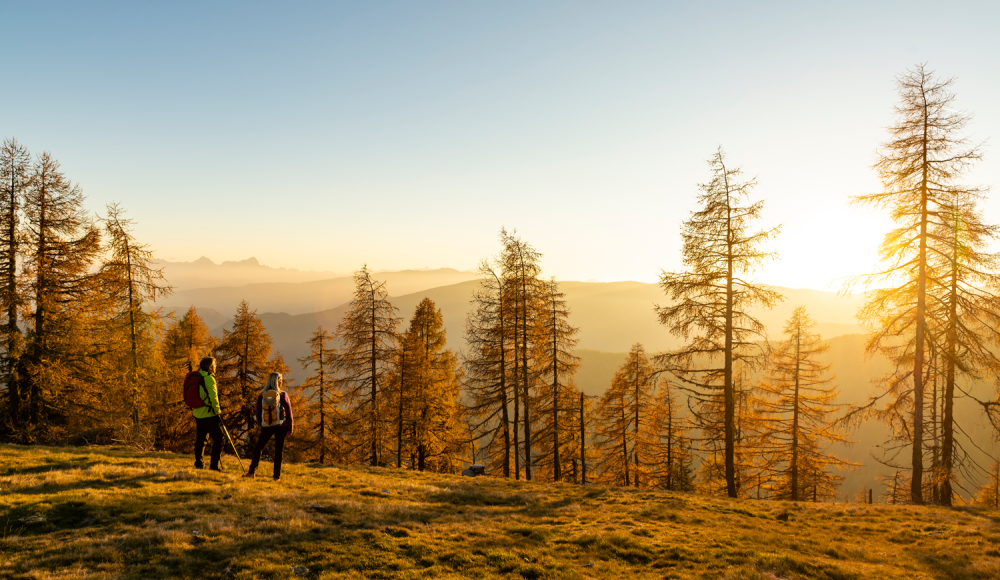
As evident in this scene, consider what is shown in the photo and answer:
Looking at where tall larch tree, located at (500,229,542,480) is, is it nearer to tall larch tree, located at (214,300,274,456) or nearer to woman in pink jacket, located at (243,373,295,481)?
woman in pink jacket, located at (243,373,295,481)

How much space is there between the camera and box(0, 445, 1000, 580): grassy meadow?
671 centimetres

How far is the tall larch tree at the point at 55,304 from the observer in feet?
65.9

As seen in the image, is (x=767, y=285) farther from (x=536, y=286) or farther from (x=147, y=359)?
(x=147, y=359)

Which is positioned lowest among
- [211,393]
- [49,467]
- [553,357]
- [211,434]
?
[49,467]

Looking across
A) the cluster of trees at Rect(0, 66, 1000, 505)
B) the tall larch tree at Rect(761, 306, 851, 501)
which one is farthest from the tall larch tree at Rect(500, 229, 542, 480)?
the tall larch tree at Rect(761, 306, 851, 501)

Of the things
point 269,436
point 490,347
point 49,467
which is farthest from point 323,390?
point 269,436

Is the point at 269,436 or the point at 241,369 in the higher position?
the point at 269,436

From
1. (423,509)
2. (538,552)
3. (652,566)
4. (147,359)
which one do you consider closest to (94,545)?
(423,509)

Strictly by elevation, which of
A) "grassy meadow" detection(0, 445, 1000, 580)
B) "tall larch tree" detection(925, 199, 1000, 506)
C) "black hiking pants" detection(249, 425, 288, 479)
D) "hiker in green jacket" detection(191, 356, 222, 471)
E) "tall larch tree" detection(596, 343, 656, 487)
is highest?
"tall larch tree" detection(925, 199, 1000, 506)

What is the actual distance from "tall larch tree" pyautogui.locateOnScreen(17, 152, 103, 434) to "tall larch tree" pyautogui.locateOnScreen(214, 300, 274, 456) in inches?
272

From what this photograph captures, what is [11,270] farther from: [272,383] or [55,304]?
[272,383]

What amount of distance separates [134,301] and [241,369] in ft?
26.7

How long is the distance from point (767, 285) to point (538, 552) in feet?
50.5

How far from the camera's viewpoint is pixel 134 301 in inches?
852
